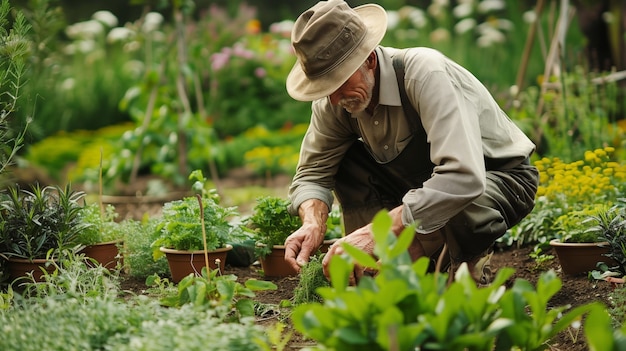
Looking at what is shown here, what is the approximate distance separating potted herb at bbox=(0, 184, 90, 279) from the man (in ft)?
2.97

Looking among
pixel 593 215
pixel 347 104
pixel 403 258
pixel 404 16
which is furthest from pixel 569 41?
pixel 403 258

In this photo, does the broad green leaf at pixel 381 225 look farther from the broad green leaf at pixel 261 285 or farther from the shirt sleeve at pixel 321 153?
the shirt sleeve at pixel 321 153

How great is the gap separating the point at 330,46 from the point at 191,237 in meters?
1.02

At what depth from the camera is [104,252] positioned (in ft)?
11.4

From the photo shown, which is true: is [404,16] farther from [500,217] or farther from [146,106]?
[500,217]

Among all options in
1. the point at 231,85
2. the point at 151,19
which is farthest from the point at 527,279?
the point at 231,85

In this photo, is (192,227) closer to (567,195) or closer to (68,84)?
(567,195)

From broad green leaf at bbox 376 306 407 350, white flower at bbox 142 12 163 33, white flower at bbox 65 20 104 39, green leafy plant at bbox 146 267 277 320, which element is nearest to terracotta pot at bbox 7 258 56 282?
green leafy plant at bbox 146 267 277 320

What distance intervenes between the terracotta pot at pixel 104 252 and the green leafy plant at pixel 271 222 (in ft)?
2.03

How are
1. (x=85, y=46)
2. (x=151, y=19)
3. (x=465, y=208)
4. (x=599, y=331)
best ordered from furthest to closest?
(x=85, y=46) < (x=151, y=19) < (x=465, y=208) < (x=599, y=331)

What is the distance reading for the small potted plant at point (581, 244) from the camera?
3420 millimetres

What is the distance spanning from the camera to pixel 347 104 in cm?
300

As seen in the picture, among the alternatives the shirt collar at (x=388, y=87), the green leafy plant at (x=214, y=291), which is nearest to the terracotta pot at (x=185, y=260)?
the green leafy plant at (x=214, y=291)

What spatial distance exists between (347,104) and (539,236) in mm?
1540
